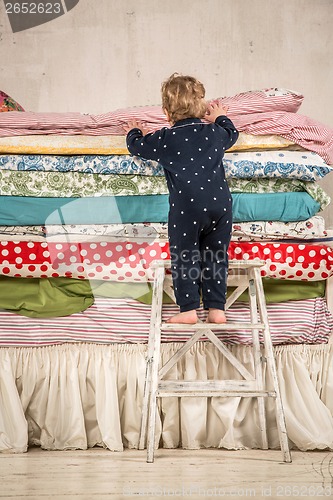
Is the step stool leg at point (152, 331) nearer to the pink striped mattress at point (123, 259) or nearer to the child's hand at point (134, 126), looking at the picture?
the pink striped mattress at point (123, 259)

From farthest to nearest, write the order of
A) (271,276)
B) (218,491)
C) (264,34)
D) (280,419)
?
1. (264,34)
2. (271,276)
3. (280,419)
4. (218,491)

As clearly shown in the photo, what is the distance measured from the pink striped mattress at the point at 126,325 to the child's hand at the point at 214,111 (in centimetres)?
67

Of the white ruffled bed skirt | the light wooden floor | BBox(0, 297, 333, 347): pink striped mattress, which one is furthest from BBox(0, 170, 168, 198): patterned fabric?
the light wooden floor

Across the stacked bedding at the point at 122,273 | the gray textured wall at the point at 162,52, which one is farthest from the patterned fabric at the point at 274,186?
the gray textured wall at the point at 162,52

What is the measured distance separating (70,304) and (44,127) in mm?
628

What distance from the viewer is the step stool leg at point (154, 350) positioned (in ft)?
6.62

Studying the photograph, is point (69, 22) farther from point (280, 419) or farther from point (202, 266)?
point (280, 419)

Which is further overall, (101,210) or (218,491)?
(101,210)

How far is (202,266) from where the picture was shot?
84.0 inches

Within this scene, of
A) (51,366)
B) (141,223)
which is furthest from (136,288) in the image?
(51,366)

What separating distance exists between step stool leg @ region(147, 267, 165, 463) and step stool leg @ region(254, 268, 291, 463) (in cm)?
32

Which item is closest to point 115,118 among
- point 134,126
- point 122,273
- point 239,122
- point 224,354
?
point 134,126

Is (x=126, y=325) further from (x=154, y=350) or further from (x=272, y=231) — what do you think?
(x=272, y=231)

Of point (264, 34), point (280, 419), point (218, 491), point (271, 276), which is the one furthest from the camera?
point (264, 34)
